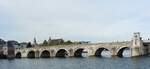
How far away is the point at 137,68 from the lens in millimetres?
58625

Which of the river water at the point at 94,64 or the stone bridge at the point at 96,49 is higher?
the stone bridge at the point at 96,49

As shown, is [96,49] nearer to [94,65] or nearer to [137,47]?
[137,47]

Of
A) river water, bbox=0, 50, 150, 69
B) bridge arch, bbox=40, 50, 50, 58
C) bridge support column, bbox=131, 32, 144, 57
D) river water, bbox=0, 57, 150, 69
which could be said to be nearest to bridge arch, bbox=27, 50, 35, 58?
bridge arch, bbox=40, 50, 50, 58

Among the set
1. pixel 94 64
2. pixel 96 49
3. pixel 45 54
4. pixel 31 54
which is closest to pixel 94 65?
pixel 94 64

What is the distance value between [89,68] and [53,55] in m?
66.8

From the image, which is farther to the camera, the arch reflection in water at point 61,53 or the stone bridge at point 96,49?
the arch reflection in water at point 61,53

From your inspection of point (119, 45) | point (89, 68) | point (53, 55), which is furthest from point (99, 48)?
point (89, 68)

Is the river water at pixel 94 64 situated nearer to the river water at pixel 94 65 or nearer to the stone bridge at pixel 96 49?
the river water at pixel 94 65

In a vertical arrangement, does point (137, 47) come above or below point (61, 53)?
above

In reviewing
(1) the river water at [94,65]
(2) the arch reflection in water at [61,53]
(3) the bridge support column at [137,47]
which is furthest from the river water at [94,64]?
(2) the arch reflection in water at [61,53]

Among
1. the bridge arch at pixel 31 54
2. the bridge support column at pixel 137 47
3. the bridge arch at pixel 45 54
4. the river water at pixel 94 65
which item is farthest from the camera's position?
the bridge arch at pixel 31 54

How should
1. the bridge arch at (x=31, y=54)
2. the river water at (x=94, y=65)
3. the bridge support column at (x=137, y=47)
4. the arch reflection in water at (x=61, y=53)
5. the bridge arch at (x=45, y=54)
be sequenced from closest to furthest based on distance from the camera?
the river water at (x=94, y=65)
the bridge support column at (x=137, y=47)
the arch reflection in water at (x=61, y=53)
the bridge arch at (x=45, y=54)
the bridge arch at (x=31, y=54)

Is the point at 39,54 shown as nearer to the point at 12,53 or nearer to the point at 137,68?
the point at 12,53

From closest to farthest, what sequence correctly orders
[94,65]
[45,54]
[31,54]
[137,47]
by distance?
[94,65] < [137,47] < [45,54] < [31,54]
